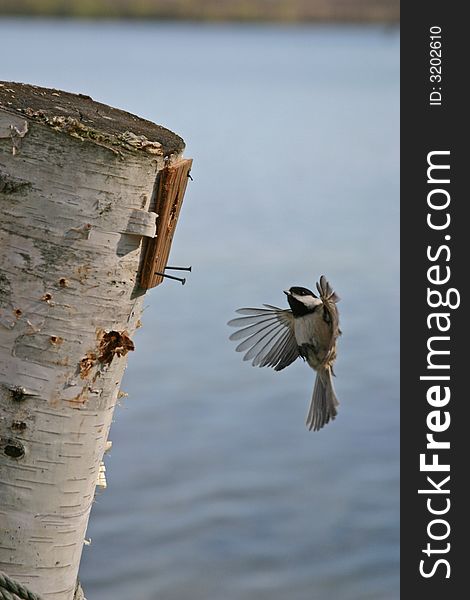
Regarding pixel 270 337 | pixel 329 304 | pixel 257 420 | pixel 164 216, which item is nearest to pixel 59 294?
pixel 164 216

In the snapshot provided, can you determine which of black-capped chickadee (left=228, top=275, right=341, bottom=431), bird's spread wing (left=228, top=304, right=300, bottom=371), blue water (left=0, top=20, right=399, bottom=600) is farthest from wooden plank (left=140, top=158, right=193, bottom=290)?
blue water (left=0, top=20, right=399, bottom=600)

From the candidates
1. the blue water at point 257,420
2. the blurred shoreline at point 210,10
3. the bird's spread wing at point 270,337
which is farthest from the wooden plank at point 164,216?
the blurred shoreline at point 210,10

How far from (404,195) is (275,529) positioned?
1.85 metres

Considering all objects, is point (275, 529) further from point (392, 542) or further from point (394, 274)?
point (394, 274)

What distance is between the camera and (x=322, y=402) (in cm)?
307

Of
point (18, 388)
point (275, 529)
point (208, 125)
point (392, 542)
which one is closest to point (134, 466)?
point (275, 529)

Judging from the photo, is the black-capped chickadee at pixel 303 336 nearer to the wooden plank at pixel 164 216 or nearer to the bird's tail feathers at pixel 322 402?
the bird's tail feathers at pixel 322 402

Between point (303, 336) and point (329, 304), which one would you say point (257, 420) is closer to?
point (303, 336)

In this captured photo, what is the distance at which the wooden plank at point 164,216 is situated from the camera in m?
2.21

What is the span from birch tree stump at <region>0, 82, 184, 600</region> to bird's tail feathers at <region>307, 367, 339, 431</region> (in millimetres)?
868

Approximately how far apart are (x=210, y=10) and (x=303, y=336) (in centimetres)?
5161

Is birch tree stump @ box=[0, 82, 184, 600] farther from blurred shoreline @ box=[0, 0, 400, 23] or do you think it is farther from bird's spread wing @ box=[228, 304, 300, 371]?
blurred shoreline @ box=[0, 0, 400, 23]

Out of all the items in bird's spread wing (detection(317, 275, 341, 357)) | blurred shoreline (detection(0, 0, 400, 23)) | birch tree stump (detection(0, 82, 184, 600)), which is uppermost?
blurred shoreline (detection(0, 0, 400, 23))

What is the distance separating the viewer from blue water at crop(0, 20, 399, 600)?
221 inches
